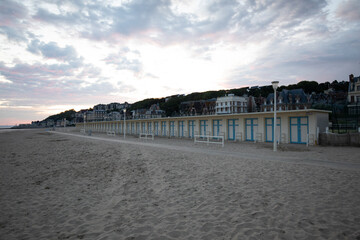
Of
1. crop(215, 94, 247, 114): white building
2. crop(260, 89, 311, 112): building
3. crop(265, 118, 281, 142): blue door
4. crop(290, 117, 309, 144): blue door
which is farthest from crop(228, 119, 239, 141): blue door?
crop(215, 94, 247, 114): white building

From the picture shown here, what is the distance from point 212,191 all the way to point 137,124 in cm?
3800

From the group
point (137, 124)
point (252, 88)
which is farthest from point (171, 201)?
point (252, 88)

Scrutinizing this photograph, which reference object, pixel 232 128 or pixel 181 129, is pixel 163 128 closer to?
pixel 181 129

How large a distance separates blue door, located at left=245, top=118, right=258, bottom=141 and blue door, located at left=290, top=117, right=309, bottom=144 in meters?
3.54

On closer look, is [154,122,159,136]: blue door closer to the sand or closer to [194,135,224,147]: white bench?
[194,135,224,147]: white bench

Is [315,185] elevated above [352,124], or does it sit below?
below

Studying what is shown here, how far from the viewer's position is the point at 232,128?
2398 centimetres

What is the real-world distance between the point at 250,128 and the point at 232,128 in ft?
7.55

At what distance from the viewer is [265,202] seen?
5.15 metres

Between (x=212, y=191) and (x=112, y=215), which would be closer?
(x=112, y=215)

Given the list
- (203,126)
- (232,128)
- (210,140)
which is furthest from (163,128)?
(232,128)

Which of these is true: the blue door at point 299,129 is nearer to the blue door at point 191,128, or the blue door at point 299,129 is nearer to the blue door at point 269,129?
the blue door at point 269,129

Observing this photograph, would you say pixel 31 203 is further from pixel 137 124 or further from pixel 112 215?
pixel 137 124

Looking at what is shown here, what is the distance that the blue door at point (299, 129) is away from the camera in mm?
18250
